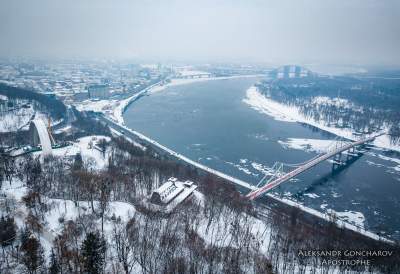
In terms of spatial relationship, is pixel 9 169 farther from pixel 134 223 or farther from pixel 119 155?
pixel 134 223

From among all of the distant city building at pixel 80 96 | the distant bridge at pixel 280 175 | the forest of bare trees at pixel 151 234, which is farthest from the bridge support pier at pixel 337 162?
the distant city building at pixel 80 96

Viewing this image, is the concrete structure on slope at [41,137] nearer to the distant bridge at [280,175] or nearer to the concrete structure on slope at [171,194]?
the concrete structure on slope at [171,194]

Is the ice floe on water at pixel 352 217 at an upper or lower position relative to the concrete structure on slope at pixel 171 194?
lower

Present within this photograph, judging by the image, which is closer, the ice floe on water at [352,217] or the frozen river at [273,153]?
the ice floe on water at [352,217]

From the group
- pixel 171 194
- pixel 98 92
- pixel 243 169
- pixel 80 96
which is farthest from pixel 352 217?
pixel 80 96

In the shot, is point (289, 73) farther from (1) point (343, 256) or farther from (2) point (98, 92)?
(1) point (343, 256)

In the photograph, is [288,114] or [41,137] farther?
[288,114]

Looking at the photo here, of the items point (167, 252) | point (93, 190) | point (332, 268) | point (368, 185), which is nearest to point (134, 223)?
point (167, 252)
